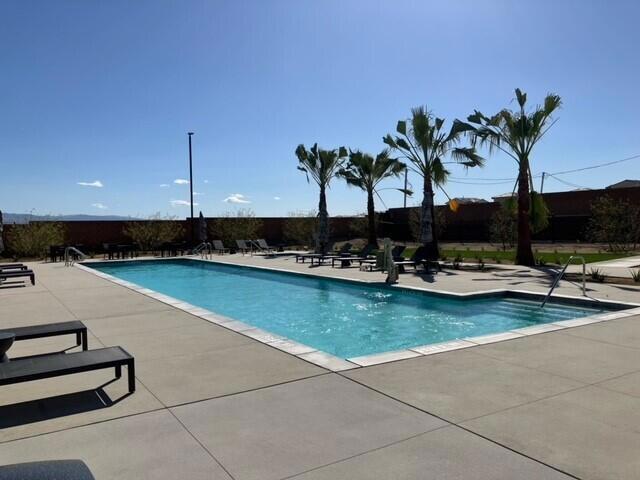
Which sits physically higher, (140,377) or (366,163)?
(366,163)

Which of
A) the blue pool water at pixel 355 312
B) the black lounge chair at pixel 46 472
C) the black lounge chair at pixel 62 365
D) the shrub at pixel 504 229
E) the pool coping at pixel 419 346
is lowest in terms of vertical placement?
the blue pool water at pixel 355 312

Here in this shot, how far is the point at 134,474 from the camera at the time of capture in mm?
3092

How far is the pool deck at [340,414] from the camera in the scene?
10.5ft

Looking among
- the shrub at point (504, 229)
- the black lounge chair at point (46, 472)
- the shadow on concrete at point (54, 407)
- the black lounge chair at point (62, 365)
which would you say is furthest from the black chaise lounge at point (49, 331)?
the shrub at point (504, 229)

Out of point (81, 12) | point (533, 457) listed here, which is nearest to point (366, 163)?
point (81, 12)

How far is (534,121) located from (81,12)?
1392 cm

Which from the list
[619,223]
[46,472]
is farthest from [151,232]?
[46,472]

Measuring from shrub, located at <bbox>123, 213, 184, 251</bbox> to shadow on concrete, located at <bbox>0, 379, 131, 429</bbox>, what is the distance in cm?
2500

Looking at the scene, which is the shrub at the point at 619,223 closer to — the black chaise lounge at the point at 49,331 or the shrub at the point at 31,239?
the black chaise lounge at the point at 49,331

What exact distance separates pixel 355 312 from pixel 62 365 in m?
7.01

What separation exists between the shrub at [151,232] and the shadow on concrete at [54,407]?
984 inches

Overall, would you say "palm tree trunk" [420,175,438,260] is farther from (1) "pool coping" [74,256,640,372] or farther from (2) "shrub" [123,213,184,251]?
(2) "shrub" [123,213,184,251]

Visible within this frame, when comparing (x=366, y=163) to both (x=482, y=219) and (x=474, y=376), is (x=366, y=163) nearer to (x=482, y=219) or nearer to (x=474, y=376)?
(x=482, y=219)

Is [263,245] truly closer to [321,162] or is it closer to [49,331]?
[321,162]
